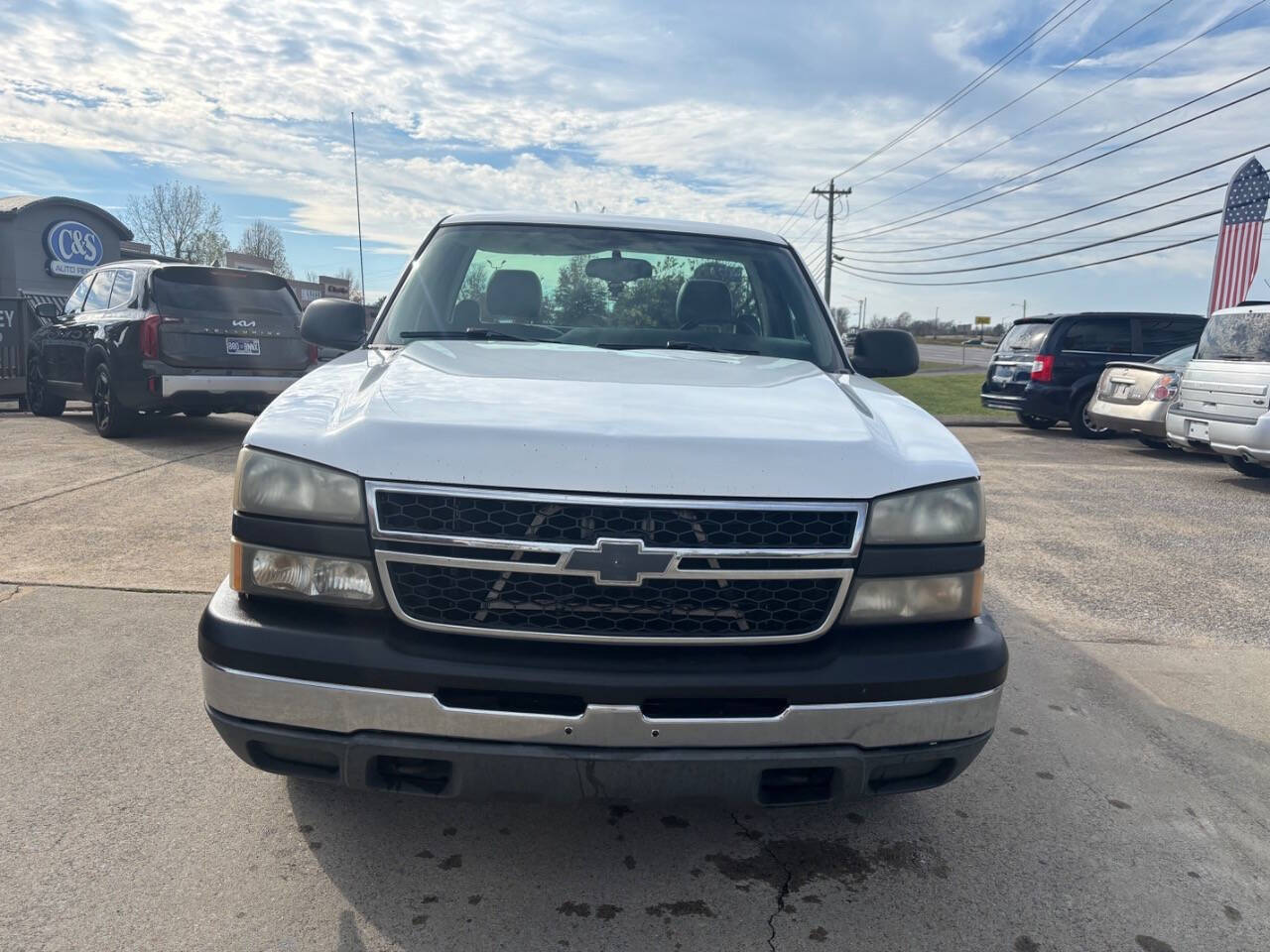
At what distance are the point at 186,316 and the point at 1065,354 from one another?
39.0ft

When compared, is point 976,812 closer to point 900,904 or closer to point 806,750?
point 900,904

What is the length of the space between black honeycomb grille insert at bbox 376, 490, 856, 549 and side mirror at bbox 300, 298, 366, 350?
1.90m

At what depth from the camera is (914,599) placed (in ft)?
7.60

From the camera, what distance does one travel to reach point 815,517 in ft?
7.29

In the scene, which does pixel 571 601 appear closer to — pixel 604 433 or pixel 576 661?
pixel 576 661

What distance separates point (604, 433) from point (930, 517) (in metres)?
0.81

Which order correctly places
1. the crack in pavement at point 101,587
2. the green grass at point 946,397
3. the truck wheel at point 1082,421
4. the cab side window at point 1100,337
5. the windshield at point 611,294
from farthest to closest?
the green grass at point 946,397 < the cab side window at point 1100,337 < the truck wheel at point 1082,421 < the crack in pavement at point 101,587 < the windshield at point 611,294

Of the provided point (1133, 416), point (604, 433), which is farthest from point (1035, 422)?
point (604, 433)

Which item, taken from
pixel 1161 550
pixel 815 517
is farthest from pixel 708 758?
pixel 1161 550

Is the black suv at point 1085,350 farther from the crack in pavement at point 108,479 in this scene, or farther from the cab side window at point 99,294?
the cab side window at point 99,294

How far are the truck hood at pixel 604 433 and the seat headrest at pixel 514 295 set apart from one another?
0.81 m

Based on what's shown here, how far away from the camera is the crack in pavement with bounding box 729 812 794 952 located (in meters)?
2.31

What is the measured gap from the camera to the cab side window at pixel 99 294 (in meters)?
10.4

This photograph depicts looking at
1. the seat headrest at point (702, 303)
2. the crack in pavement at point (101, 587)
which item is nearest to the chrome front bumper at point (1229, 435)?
the seat headrest at point (702, 303)
